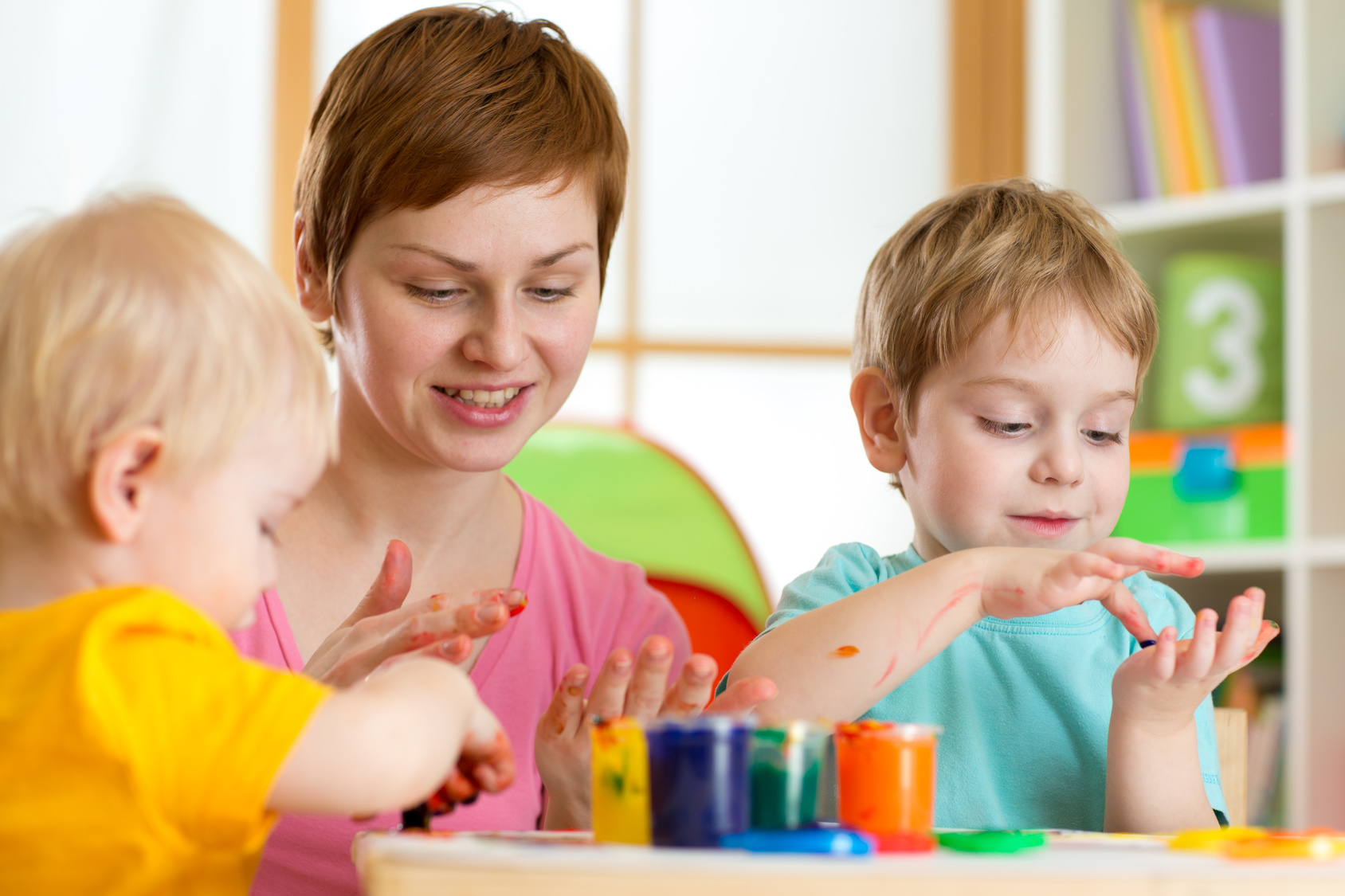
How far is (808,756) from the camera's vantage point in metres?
0.69

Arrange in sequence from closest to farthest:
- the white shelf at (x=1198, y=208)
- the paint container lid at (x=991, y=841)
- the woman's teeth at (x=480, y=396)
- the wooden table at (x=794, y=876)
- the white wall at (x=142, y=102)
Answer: the wooden table at (x=794, y=876)
the paint container lid at (x=991, y=841)
the woman's teeth at (x=480, y=396)
the white shelf at (x=1198, y=208)
the white wall at (x=142, y=102)

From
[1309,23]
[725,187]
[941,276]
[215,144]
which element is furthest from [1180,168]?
[215,144]

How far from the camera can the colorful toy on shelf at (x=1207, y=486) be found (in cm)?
219

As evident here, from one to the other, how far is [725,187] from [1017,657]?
1.84 meters

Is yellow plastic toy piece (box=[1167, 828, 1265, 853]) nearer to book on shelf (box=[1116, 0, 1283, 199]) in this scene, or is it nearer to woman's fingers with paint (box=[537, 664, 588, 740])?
woman's fingers with paint (box=[537, 664, 588, 740])

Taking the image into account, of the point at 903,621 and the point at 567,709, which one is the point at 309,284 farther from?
the point at 903,621

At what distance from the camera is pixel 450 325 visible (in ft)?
3.96

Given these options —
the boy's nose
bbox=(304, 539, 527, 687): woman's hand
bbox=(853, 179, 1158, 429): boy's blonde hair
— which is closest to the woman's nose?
bbox=(304, 539, 527, 687): woman's hand

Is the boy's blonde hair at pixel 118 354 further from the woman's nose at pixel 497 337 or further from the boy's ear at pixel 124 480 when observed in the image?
the woman's nose at pixel 497 337

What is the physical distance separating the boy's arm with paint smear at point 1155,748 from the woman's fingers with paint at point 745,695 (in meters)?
0.28

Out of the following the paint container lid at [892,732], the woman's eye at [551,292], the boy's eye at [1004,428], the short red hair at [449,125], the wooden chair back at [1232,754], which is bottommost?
the wooden chair back at [1232,754]

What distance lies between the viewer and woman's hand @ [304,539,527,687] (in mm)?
878

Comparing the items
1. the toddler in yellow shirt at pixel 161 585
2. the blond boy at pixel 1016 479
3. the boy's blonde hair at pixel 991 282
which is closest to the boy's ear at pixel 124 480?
the toddler in yellow shirt at pixel 161 585

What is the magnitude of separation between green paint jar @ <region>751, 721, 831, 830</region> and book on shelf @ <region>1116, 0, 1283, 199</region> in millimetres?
1930
